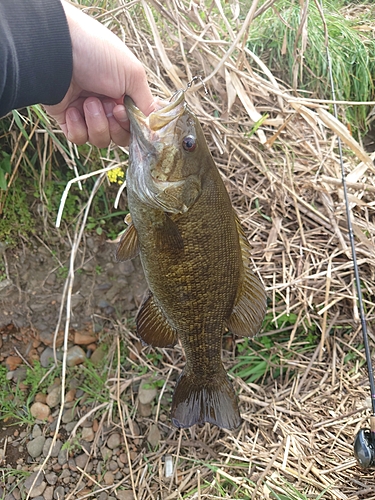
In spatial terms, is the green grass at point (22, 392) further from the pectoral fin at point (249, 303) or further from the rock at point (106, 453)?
the pectoral fin at point (249, 303)

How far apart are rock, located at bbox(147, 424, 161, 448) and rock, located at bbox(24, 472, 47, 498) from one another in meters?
0.76

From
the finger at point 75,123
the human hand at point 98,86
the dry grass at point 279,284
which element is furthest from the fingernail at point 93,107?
the dry grass at point 279,284

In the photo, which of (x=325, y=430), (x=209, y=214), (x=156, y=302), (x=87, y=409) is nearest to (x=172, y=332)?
(x=156, y=302)

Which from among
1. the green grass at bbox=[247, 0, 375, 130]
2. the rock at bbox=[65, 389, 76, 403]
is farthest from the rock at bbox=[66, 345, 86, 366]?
the green grass at bbox=[247, 0, 375, 130]

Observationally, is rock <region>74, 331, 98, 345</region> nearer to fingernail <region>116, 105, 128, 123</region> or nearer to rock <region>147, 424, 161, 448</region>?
rock <region>147, 424, 161, 448</region>

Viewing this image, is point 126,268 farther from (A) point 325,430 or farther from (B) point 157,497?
(A) point 325,430

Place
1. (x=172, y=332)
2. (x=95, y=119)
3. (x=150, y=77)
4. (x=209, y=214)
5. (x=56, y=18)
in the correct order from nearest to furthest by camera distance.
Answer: (x=56, y=18) → (x=209, y=214) → (x=95, y=119) → (x=172, y=332) → (x=150, y=77)

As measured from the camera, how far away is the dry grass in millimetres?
2148

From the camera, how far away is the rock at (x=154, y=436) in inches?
103

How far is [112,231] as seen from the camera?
284 cm

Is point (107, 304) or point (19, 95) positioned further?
point (107, 304)

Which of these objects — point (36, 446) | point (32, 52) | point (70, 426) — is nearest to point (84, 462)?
point (70, 426)

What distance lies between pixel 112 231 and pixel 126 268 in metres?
0.30

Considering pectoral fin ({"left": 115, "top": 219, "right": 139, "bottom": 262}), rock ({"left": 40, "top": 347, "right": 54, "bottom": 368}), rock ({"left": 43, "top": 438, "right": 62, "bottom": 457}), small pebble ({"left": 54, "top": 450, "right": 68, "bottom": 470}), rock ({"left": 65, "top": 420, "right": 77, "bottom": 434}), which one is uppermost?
pectoral fin ({"left": 115, "top": 219, "right": 139, "bottom": 262})
